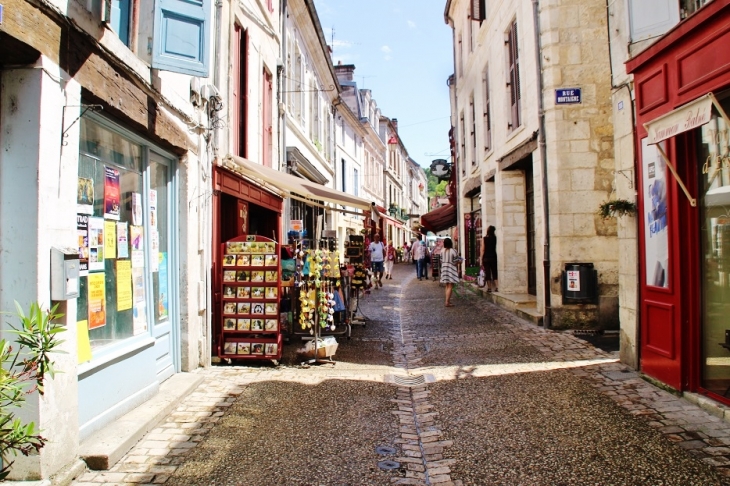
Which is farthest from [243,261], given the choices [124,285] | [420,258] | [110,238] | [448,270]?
[420,258]

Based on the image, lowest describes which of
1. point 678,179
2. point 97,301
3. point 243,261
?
point 97,301

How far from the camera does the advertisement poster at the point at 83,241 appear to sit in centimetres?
372

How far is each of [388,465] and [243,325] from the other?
125 inches

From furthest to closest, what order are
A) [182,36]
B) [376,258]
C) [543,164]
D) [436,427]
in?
[376,258] → [543,164] → [182,36] → [436,427]

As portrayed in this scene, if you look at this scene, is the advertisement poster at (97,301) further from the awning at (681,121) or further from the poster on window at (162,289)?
the awning at (681,121)

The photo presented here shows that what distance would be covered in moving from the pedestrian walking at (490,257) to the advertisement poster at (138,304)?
8.67 m

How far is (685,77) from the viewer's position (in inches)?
177

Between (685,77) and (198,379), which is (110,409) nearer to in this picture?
(198,379)

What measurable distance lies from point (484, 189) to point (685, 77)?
8.59 metres

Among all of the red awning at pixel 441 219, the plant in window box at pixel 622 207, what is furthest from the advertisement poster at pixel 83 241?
the red awning at pixel 441 219

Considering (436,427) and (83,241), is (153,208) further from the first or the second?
(436,427)

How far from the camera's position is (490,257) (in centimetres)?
1221

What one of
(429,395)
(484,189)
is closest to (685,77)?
(429,395)

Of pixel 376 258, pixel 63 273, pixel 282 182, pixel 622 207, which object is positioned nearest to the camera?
pixel 63 273
